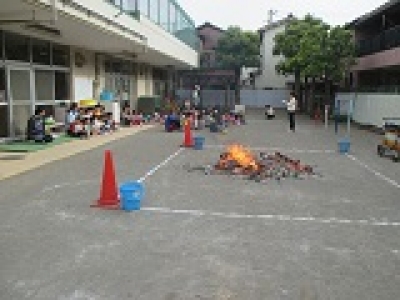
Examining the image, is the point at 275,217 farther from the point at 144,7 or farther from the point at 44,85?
the point at 144,7

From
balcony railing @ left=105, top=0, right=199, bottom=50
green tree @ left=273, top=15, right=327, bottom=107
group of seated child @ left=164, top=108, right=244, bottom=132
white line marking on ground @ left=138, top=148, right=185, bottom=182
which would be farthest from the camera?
green tree @ left=273, top=15, right=327, bottom=107

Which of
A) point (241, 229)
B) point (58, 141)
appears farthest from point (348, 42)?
point (241, 229)

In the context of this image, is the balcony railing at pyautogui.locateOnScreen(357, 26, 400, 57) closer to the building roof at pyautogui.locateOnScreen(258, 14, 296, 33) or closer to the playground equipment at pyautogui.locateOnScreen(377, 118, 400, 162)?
the playground equipment at pyautogui.locateOnScreen(377, 118, 400, 162)

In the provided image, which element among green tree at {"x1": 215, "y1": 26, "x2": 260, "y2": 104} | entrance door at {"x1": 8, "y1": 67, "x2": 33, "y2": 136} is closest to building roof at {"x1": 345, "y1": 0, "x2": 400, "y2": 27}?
entrance door at {"x1": 8, "y1": 67, "x2": 33, "y2": 136}

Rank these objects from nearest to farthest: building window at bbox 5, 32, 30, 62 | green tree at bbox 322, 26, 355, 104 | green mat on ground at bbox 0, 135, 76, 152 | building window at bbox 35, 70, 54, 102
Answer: green mat on ground at bbox 0, 135, 76, 152, building window at bbox 5, 32, 30, 62, building window at bbox 35, 70, 54, 102, green tree at bbox 322, 26, 355, 104

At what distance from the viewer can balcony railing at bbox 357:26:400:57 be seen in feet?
73.2

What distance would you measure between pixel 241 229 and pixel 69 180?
175 inches

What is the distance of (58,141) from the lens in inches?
570

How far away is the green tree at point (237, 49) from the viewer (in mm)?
46719

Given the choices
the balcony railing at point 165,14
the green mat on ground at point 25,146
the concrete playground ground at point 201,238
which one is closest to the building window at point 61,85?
the green mat on ground at point 25,146

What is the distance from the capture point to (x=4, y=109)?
523 inches

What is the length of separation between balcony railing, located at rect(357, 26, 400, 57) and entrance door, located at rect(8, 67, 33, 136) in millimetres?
17841

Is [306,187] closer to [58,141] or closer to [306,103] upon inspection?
[58,141]

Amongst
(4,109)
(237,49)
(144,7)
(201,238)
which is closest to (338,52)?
(144,7)
